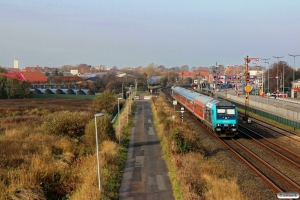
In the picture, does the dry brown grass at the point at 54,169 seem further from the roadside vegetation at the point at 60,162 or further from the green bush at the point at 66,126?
the green bush at the point at 66,126

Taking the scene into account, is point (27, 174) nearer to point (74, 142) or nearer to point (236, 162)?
point (74, 142)

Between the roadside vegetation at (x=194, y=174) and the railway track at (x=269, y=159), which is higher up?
the roadside vegetation at (x=194, y=174)

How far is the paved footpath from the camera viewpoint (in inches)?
585

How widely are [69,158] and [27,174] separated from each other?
5.13 metres

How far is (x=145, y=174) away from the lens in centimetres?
1819

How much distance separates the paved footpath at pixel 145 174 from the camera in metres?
14.9

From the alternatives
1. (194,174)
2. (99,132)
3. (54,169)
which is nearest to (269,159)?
(194,174)

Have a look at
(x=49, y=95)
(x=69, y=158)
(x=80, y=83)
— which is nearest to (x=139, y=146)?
(x=69, y=158)

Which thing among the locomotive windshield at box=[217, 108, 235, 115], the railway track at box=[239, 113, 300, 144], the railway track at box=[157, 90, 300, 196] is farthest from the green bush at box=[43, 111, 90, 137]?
the railway track at box=[239, 113, 300, 144]

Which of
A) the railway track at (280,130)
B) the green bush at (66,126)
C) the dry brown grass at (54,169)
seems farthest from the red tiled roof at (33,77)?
the dry brown grass at (54,169)

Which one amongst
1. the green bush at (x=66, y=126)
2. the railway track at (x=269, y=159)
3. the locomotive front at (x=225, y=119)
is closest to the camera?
the railway track at (x=269, y=159)

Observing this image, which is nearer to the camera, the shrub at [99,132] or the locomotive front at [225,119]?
the shrub at [99,132]

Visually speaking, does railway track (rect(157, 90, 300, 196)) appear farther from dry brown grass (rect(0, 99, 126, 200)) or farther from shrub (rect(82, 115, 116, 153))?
shrub (rect(82, 115, 116, 153))

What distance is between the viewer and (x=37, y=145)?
945 inches
